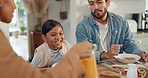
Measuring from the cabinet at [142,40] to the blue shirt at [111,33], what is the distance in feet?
4.44

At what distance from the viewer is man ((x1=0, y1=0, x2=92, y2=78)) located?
757 millimetres

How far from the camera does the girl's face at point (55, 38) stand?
6.94 feet

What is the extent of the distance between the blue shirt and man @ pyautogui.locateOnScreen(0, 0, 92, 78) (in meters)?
1.32

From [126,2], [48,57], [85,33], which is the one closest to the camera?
[48,57]

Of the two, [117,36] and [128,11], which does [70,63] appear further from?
[128,11]

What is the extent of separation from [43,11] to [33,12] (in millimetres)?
223

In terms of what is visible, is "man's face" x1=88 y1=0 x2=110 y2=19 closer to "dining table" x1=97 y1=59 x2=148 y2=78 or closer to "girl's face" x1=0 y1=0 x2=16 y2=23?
"dining table" x1=97 y1=59 x2=148 y2=78

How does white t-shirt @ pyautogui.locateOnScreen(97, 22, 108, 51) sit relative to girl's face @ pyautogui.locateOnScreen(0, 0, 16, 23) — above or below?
below

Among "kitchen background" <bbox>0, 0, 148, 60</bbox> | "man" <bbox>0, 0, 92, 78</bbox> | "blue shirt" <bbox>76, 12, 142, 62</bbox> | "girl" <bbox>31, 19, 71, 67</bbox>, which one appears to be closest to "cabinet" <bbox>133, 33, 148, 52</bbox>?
"kitchen background" <bbox>0, 0, 148, 60</bbox>

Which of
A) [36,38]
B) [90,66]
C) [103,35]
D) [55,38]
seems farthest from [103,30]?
[36,38]

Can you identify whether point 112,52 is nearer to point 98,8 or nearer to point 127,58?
point 127,58

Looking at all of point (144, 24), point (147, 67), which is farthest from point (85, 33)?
point (144, 24)

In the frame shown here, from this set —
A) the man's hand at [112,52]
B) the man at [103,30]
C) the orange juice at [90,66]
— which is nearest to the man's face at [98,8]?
the man at [103,30]

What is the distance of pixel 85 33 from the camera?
7.59 feet
